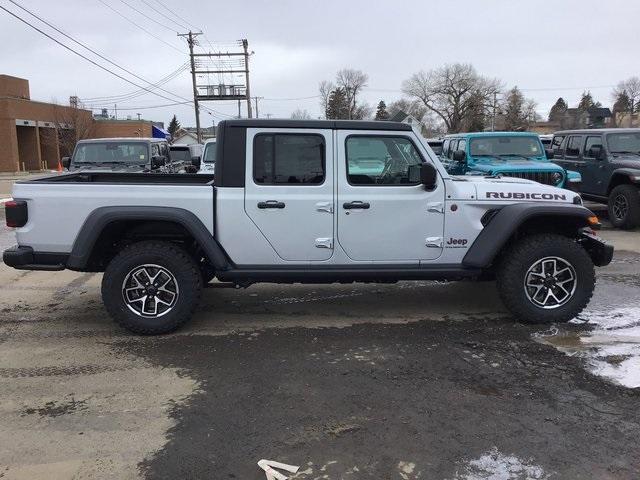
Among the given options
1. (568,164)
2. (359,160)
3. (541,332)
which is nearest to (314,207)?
(359,160)

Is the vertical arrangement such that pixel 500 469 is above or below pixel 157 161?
below

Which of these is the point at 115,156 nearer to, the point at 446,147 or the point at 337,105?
the point at 446,147

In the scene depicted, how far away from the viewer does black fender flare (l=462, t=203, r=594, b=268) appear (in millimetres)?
4984

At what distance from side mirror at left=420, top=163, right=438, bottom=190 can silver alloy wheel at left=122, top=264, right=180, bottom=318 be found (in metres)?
2.38

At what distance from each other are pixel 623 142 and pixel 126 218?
10.7 meters

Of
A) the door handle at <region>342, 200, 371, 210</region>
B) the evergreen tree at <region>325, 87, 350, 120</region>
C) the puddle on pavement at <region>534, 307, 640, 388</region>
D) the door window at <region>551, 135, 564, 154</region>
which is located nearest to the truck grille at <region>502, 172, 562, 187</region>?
the door window at <region>551, 135, 564, 154</region>

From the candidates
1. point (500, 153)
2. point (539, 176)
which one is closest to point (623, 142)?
point (500, 153)

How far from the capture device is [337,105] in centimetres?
6788

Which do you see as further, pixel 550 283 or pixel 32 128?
pixel 32 128

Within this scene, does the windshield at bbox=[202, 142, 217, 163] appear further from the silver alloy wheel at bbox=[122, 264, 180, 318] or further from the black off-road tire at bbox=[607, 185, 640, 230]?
the black off-road tire at bbox=[607, 185, 640, 230]

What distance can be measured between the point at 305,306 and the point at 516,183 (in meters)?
2.47

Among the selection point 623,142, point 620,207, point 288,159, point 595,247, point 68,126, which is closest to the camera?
point 288,159

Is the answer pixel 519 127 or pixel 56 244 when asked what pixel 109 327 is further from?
pixel 519 127

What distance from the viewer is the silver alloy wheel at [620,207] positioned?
425 inches
